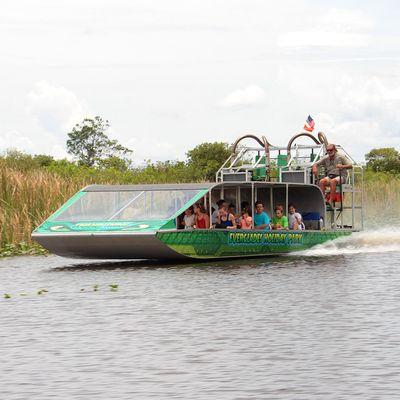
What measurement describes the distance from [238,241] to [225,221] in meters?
0.57

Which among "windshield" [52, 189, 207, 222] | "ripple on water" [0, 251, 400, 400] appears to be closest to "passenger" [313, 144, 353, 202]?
"ripple on water" [0, 251, 400, 400]

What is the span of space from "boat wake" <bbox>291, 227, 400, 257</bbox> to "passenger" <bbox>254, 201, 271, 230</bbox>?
65.9 inches

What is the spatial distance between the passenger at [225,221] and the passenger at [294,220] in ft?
8.21

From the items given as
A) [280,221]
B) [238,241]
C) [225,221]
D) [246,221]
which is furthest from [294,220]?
[225,221]

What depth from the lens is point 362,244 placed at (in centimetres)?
3609

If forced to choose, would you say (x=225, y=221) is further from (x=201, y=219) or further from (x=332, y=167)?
(x=332, y=167)

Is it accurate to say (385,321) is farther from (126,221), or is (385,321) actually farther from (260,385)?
(126,221)

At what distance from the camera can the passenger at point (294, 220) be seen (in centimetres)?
3159

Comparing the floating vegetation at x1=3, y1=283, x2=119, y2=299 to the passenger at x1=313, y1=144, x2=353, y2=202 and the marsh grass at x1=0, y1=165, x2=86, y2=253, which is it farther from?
the passenger at x1=313, y1=144, x2=353, y2=202

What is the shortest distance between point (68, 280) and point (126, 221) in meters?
2.33

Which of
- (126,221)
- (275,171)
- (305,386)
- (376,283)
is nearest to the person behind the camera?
(305,386)

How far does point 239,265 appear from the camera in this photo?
29.1 metres

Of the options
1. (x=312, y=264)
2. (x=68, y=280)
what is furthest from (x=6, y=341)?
(x=312, y=264)

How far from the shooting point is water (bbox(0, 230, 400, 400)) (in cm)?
1379
